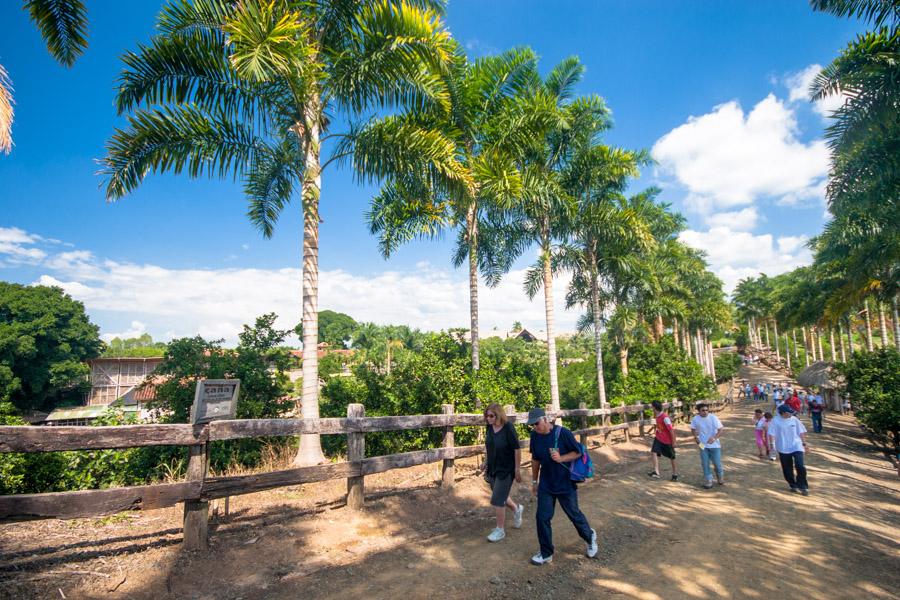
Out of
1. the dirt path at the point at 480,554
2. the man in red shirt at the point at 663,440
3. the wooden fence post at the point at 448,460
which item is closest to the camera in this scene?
the dirt path at the point at 480,554

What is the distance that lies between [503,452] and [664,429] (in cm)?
609

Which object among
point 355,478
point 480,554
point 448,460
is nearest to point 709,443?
point 448,460

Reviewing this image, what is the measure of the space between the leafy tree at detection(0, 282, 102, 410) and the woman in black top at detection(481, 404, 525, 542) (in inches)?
1583

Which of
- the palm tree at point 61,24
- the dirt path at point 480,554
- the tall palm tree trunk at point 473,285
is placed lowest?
the dirt path at point 480,554

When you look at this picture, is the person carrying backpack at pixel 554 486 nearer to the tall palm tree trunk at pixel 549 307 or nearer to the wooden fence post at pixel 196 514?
the wooden fence post at pixel 196 514

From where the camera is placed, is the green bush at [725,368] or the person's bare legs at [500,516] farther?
the green bush at [725,368]

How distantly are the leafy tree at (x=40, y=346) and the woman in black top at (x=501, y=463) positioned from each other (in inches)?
1583

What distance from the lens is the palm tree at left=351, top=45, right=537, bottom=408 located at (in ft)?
29.0

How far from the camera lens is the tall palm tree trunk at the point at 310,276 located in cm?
748

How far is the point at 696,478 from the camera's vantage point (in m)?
9.95

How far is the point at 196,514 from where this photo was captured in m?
4.65

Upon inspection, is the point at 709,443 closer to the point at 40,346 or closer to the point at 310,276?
the point at 310,276

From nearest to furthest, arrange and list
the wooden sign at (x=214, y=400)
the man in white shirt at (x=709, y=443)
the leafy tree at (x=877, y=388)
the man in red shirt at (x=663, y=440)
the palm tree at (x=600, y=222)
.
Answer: the wooden sign at (x=214, y=400), the man in white shirt at (x=709, y=443), the man in red shirt at (x=663, y=440), the leafy tree at (x=877, y=388), the palm tree at (x=600, y=222)

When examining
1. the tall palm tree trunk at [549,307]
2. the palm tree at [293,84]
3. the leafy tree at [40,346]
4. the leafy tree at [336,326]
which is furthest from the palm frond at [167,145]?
the leafy tree at [336,326]
